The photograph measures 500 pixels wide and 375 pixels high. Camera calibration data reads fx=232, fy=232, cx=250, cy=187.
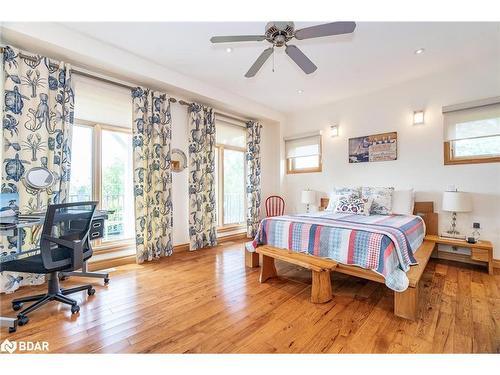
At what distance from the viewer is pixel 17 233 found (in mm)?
1896

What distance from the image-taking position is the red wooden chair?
498cm

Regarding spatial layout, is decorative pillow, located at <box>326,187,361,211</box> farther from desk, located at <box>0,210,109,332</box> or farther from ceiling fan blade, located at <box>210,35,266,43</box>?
desk, located at <box>0,210,109,332</box>

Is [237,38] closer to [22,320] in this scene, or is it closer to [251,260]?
[251,260]

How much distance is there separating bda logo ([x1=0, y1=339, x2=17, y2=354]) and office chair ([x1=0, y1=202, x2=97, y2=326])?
0.20 m

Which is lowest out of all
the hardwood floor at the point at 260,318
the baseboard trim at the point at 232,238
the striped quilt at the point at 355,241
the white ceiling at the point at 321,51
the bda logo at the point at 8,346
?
the hardwood floor at the point at 260,318

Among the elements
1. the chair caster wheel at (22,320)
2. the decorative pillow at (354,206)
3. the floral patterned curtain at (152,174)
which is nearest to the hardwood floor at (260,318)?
the chair caster wheel at (22,320)

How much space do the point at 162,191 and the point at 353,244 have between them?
8.42ft

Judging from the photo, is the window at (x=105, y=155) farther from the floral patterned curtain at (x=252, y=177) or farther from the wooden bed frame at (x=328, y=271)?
the floral patterned curtain at (x=252, y=177)

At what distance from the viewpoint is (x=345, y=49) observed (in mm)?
2699

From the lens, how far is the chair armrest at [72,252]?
1752 millimetres

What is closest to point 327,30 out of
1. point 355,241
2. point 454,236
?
point 355,241

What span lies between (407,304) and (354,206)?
1.64m

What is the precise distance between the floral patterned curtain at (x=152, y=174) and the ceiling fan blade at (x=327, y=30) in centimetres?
224
